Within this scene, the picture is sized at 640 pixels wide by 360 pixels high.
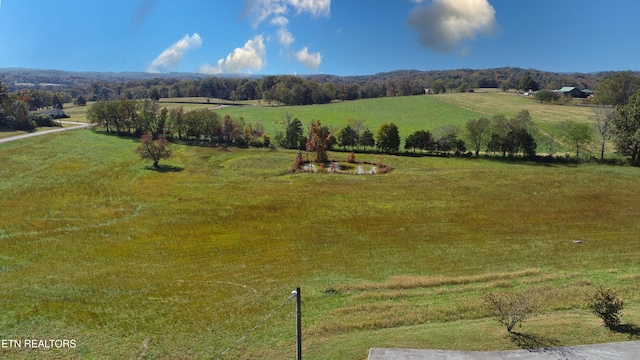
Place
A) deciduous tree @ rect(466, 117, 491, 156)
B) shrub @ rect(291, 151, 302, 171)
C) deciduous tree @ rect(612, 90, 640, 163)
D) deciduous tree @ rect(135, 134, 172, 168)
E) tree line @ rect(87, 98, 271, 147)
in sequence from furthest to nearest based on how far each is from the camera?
tree line @ rect(87, 98, 271, 147)
deciduous tree @ rect(466, 117, 491, 156)
deciduous tree @ rect(612, 90, 640, 163)
shrub @ rect(291, 151, 302, 171)
deciduous tree @ rect(135, 134, 172, 168)

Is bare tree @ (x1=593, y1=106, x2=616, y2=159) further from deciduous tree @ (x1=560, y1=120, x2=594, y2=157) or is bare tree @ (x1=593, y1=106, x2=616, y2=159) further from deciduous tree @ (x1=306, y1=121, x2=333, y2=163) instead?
deciduous tree @ (x1=306, y1=121, x2=333, y2=163)

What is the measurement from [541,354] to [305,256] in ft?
57.0

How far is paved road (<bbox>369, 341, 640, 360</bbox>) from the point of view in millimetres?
13648

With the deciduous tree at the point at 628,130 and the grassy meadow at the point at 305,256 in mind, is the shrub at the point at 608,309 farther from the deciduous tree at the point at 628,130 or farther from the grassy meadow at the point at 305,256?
the deciduous tree at the point at 628,130

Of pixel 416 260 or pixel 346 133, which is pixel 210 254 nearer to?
pixel 416 260

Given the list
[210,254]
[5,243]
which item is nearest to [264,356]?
[210,254]

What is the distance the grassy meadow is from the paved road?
634mm

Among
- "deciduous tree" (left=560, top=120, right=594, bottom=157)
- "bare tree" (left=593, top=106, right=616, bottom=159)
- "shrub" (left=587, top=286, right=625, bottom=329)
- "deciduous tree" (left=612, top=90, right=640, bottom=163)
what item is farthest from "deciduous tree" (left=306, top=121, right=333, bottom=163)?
"shrub" (left=587, top=286, right=625, bottom=329)

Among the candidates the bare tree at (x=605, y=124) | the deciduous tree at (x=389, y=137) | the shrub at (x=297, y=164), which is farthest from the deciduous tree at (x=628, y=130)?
the shrub at (x=297, y=164)

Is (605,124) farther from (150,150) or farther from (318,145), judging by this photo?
(150,150)

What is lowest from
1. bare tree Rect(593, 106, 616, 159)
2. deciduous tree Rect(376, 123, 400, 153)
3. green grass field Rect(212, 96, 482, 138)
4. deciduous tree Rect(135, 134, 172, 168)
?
deciduous tree Rect(135, 134, 172, 168)

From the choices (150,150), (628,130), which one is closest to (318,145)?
(150,150)

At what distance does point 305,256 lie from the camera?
28.5 metres

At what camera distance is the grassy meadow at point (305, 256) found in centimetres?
1734
